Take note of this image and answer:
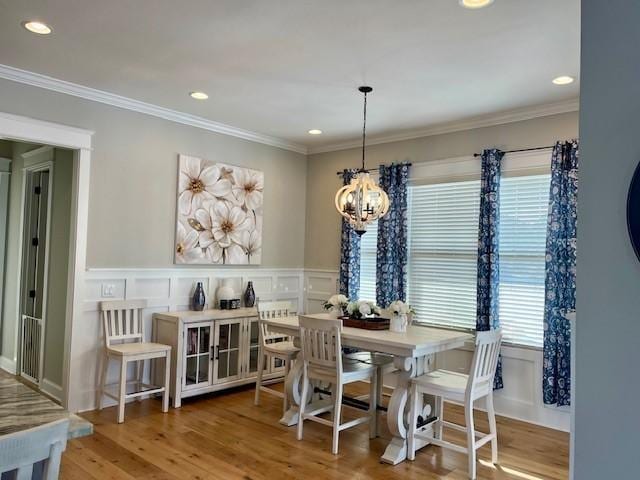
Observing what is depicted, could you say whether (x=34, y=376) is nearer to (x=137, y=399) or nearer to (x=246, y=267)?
(x=137, y=399)


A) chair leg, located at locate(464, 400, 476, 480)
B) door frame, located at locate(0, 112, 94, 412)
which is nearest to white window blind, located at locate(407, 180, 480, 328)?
chair leg, located at locate(464, 400, 476, 480)

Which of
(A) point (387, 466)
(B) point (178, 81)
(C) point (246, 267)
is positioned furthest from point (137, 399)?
(B) point (178, 81)

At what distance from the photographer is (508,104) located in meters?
4.33

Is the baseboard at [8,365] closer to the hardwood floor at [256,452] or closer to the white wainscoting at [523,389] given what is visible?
the hardwood floor at [256,452]

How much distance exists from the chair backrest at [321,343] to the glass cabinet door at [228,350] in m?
1.28

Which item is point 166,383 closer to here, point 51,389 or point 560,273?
point 51,389

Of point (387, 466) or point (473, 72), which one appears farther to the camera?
point (473, 72)

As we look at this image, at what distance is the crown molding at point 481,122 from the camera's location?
427 centimetres

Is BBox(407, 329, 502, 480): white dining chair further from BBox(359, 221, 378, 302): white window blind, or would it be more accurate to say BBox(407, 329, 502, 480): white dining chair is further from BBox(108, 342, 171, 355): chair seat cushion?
BBox(108, 342, 171, 355): chair seat cushion

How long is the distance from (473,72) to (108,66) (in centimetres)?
273

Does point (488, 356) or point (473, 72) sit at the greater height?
point (473, 72)

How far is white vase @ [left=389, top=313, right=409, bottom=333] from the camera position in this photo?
3934mm

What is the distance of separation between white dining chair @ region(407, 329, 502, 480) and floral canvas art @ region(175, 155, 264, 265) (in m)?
2.65

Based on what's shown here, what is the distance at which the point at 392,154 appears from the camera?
218 inches
